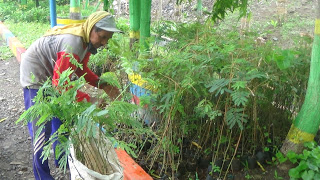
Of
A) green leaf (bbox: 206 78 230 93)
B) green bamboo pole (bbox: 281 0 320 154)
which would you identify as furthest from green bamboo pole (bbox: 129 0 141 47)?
green bamboo pole (bbox: 281 0 320 154)

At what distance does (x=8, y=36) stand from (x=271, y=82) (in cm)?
775

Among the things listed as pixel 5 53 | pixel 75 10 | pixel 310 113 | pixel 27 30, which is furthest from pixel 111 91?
pixel 27 30

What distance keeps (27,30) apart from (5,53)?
141 cm

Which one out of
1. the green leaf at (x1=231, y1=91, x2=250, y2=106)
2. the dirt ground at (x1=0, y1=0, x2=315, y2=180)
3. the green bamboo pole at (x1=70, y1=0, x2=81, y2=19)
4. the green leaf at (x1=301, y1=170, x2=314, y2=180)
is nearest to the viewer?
the green leaf at (x1=231, y1=91, x2=250, y2=106)

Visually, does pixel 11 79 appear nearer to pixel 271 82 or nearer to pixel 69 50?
pixel 69 50

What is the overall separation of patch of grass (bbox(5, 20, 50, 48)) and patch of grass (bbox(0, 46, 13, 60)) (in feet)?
1.22

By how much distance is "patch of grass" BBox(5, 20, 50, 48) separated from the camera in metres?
8.04

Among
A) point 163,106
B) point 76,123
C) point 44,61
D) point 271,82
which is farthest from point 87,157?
point 271,82

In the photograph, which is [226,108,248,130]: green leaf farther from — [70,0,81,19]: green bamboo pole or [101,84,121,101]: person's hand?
[70,0,81,19]: green bamboo pole

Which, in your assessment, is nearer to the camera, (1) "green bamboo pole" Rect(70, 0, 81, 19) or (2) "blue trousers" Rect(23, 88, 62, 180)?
(2) "blue trousers" Rect(23, 88, 62, 180)

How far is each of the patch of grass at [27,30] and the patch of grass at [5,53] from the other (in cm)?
37

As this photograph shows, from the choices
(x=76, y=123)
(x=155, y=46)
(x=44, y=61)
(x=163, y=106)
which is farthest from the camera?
(x=155, y=46)

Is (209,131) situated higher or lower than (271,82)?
lower

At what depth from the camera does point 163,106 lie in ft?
8.09
